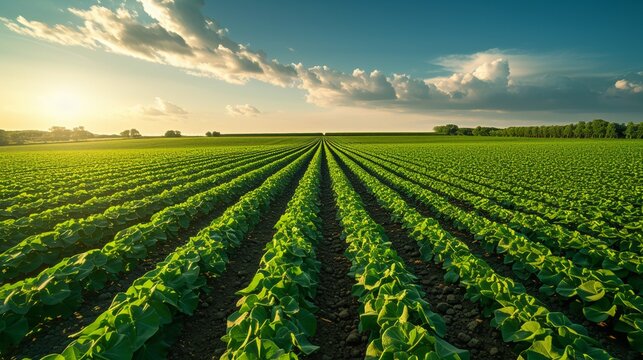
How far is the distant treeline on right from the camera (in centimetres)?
10156

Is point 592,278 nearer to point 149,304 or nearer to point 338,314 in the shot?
point 338,314

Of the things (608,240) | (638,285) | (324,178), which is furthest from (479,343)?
(324,178)

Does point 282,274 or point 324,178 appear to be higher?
point 282,274

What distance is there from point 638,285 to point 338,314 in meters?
5.71

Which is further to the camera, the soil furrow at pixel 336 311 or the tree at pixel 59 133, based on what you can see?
the tree at pixel 59 133

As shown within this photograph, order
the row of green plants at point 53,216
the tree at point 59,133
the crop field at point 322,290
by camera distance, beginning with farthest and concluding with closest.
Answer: the tree at point 59,133
the row of green plants at point 53,216
the crop field at point 322,290

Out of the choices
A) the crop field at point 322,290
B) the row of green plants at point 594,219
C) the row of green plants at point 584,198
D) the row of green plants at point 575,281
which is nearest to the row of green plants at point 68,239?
the crop field at point 322,290

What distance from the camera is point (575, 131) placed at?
116m

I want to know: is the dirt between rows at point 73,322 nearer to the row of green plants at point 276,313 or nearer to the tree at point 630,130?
the row of green plants at point 276,313

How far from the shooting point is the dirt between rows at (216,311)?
4.98m

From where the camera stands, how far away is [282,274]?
5281 millimetres

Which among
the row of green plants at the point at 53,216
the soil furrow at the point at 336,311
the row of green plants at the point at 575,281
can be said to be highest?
the row of green plants at the point at 575,281

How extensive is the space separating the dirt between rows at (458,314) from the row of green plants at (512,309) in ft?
0.68

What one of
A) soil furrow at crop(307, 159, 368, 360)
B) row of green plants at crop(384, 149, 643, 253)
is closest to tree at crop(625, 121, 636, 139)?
row of green plants at crop(384, 149, 643, 253)
